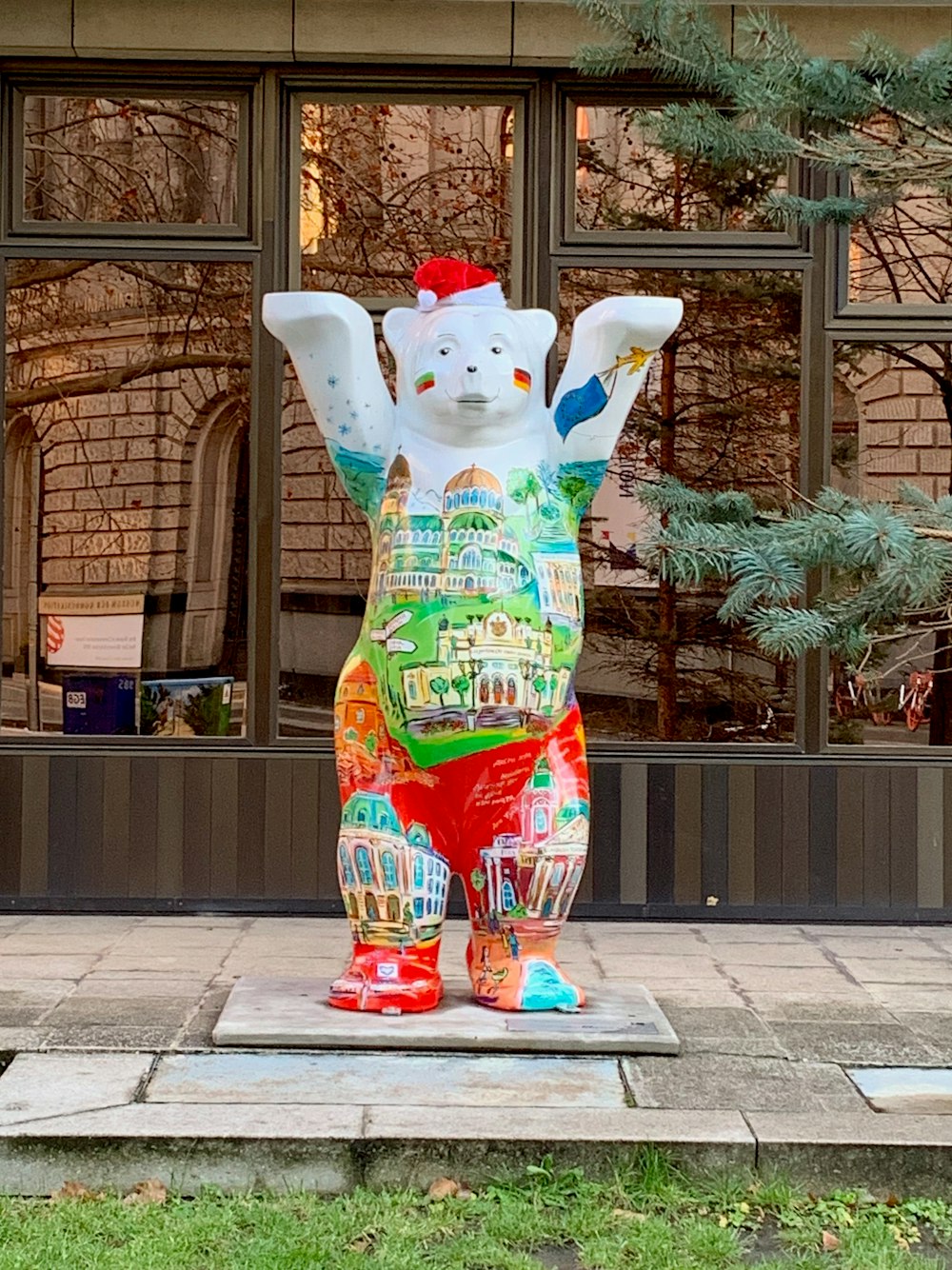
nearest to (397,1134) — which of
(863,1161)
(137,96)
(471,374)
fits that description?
(863,1161)

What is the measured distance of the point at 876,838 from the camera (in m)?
7.00

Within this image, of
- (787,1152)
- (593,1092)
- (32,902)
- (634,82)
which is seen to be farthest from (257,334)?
(787,1152)

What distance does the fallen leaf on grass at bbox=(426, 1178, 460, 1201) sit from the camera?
366cm

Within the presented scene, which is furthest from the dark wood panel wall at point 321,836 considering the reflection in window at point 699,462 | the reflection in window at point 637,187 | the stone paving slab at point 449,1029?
the reflection in window at point 637,187

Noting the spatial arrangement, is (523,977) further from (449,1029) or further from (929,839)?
(929,839)

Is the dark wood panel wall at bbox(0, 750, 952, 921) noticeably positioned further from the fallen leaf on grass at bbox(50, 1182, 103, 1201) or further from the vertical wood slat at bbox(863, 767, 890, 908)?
the fallen leaf on grass at bbox(50, 1182, 103, 1201)

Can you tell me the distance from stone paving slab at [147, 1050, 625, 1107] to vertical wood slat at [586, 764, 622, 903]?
2489mm

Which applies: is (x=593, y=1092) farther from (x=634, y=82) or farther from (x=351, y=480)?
(x=634, y=82)

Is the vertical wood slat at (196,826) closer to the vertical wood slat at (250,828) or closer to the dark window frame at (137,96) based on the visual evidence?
the vertical wood slat at (250,828)

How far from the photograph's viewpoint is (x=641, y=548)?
4.02m

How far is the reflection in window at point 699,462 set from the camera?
6.99m

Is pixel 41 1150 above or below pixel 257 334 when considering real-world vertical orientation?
below

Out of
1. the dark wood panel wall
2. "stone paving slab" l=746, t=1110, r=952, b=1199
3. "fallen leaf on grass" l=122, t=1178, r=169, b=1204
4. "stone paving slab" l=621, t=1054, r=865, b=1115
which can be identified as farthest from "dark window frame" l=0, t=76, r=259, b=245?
"stone paving slab" l=746, t=1110, r=952, b=1199

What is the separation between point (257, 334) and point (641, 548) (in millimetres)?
3477
